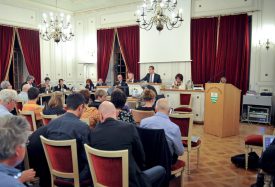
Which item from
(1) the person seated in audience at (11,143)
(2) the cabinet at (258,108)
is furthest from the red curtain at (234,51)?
(1) the person seated in audience at (11,143)

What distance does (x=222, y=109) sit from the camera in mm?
5883

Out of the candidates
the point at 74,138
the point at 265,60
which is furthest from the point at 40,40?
the point at 74,138

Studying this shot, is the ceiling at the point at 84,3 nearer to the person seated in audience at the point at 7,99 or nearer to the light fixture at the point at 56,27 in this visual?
the light fixture at the point at 56,27

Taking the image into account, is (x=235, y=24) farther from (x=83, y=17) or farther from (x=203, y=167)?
(x=83, y=17)

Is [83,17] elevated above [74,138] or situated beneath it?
elevated above

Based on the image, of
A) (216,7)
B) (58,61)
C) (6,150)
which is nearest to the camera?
(6,150)

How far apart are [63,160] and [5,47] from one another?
8.18 metres

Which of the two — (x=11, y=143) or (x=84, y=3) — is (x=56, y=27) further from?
(x=11, y=143)

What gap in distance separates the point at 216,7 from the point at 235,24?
861 mm

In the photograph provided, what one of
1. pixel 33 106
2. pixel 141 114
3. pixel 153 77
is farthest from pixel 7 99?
pixel 153 77

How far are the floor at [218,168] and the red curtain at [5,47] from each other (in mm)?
7265

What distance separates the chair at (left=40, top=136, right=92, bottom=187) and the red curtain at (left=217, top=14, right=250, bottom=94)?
6790 millimetres

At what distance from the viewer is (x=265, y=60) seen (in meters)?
7.74

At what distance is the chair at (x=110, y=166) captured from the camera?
1.95 m
